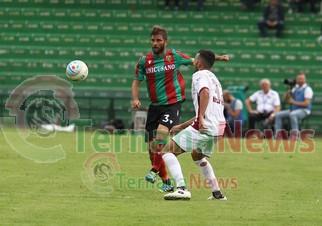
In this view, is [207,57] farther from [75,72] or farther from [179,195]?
[75,72]

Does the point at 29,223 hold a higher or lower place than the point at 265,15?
lower

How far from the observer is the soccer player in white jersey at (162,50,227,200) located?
1096 cm

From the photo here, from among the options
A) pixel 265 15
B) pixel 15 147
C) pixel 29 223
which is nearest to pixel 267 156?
pixel 15 147

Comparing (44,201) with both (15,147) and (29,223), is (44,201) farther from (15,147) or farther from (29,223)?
(15,147)

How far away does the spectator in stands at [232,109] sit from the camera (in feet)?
80.5

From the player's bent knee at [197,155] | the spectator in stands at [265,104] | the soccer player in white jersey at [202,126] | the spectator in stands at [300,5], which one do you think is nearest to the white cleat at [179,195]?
the soccer player in white jersey at [202,126]

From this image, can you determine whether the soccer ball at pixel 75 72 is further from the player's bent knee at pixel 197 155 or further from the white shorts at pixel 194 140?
the player's bent knee at pixel 197 155

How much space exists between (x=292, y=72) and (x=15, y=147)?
12272 mm

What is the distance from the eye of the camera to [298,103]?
24.1 meters

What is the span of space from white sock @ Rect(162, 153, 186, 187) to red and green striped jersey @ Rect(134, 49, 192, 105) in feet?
4.33

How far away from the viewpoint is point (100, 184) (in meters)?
12.8

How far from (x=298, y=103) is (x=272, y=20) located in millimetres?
6711

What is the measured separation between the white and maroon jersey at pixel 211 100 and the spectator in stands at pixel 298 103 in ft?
43.3

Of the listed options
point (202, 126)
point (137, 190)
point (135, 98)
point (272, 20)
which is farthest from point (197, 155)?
point (272, 20)
